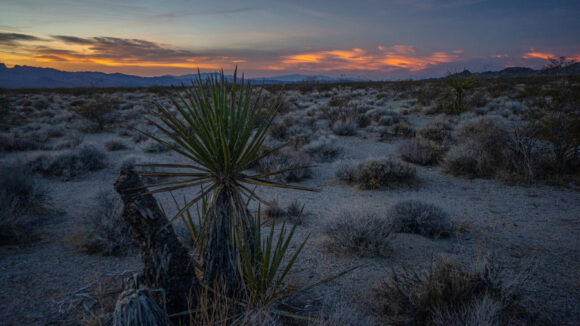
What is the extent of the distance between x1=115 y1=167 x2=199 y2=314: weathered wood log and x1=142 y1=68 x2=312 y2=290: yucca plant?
0.19 metres

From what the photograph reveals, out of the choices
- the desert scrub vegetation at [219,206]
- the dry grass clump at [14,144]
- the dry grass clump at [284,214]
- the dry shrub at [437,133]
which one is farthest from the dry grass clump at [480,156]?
the dry grass clump at [14,144]

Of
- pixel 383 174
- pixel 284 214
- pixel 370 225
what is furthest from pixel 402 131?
pixel 370 225

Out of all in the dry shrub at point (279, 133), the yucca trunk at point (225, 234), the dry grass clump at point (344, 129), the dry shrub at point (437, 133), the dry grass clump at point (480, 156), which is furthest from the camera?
the dry grass clump at point (344, 129)

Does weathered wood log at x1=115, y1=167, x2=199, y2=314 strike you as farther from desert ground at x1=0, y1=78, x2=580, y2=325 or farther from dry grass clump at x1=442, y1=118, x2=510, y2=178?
dry grass clump at x1=442, y1=118, x2=510, y2=178

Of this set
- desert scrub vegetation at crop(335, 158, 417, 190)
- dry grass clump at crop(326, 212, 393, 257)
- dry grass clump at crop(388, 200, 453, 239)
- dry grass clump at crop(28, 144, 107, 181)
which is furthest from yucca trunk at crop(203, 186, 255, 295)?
dry grass clump at crop(28, 144, 107, 181)

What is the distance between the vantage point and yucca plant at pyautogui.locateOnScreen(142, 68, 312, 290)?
6.39 feet

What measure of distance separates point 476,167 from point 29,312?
8379mm

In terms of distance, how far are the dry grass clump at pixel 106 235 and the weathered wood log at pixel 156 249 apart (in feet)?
6.58

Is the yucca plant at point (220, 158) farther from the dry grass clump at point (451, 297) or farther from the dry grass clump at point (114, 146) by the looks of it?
the dry grass clump at point (114, 146)

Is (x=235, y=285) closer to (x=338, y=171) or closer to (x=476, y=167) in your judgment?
(x=338, y=171)

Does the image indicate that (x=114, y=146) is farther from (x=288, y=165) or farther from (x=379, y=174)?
(x=379, y=174)

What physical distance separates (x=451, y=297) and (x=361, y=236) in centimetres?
148

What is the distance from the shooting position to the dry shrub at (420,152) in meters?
8.45

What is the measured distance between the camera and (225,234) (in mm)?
2230
